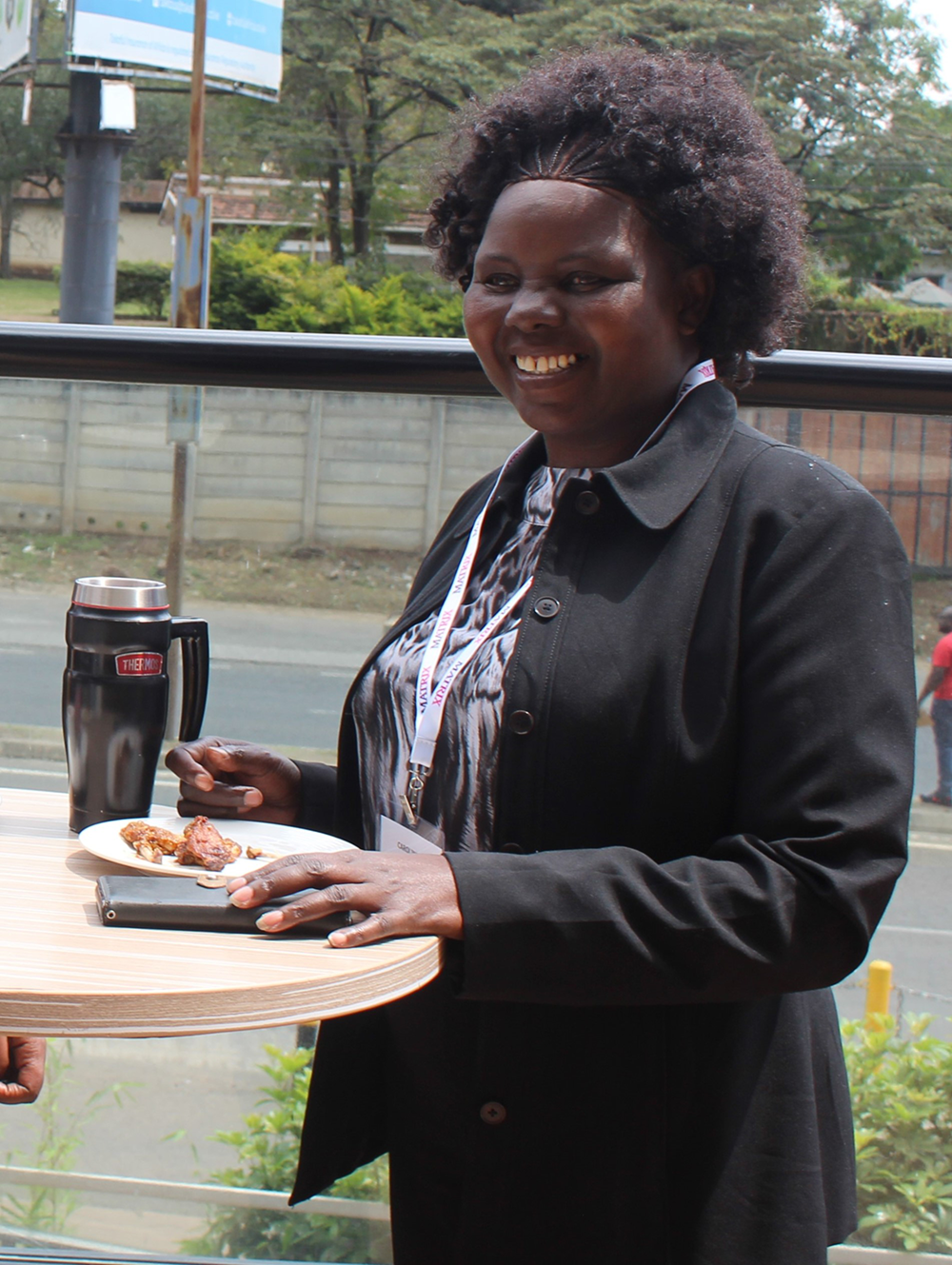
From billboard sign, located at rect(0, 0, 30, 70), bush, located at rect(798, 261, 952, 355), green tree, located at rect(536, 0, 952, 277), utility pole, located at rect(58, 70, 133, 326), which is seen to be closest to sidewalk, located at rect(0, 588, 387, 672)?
utility pole, located at rect(58, 70, 133, 326)

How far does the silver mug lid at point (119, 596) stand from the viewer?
1.52 m

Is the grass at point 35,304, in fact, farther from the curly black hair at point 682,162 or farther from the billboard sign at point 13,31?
the curly black hair at point 682,162

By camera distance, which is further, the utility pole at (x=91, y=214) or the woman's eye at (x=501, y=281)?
the utility pole at (x=91, y=214)

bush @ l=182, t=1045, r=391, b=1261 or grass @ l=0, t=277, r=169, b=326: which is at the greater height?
grass @ l=0, t=277, r=169, b=326

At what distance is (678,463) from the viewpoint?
4.75 ft

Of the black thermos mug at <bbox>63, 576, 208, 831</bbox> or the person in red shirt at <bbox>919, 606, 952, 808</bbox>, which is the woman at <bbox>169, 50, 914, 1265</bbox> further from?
the person in red shirt at <bbox>919, 606, 952, 808</bbox>

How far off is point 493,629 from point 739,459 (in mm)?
313

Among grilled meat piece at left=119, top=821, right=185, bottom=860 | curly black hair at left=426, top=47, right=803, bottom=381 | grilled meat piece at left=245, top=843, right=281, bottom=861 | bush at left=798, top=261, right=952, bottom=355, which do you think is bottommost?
grilled meat piece at left=245, top=843, right=281, bottom=861

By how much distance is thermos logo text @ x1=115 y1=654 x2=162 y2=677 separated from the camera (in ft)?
5.04

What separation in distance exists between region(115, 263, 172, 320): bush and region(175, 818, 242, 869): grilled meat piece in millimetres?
36837

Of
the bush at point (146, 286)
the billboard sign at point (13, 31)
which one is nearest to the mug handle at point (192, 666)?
the billboard sign at point (13, 31)

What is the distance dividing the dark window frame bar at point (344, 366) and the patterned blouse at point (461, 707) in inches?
12.8

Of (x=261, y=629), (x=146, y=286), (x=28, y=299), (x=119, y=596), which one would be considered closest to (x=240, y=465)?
(x=261, y=629)

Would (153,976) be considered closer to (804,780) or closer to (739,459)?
(804,780)
